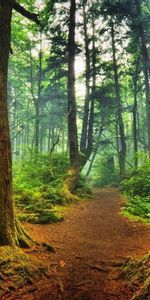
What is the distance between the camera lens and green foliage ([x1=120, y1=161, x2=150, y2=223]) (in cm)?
1080

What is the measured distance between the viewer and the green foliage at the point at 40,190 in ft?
32.0

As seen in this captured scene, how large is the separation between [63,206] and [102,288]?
751 centimetres

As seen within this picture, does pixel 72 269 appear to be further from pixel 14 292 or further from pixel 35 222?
pixel 35 222

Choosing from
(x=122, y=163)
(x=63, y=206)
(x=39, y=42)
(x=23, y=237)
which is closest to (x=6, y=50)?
(x=23, y=237)

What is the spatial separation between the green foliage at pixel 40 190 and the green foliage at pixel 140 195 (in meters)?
2.77

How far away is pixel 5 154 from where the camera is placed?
20.9 feet

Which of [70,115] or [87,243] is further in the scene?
[70,115]

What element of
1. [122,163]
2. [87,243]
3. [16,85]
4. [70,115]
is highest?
[16,85]

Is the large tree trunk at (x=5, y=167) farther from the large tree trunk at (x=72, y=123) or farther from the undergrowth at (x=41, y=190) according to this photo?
the large tree trunk at (x=72, y=123)

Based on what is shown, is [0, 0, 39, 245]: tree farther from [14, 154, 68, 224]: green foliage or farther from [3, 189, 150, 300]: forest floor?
[14, 154, 68, 224]: green foliage

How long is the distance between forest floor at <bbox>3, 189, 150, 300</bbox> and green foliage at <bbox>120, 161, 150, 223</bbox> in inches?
23.8

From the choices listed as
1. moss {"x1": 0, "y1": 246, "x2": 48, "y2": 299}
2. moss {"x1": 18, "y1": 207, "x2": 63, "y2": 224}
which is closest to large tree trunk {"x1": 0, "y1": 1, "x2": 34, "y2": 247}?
moss {"x1": 0, "y1": 246, "x2": 48, "y2": 299}

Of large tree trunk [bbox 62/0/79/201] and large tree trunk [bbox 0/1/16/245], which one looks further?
large tree trunk [bbox 62/0/79/201]

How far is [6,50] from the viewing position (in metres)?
6.68
